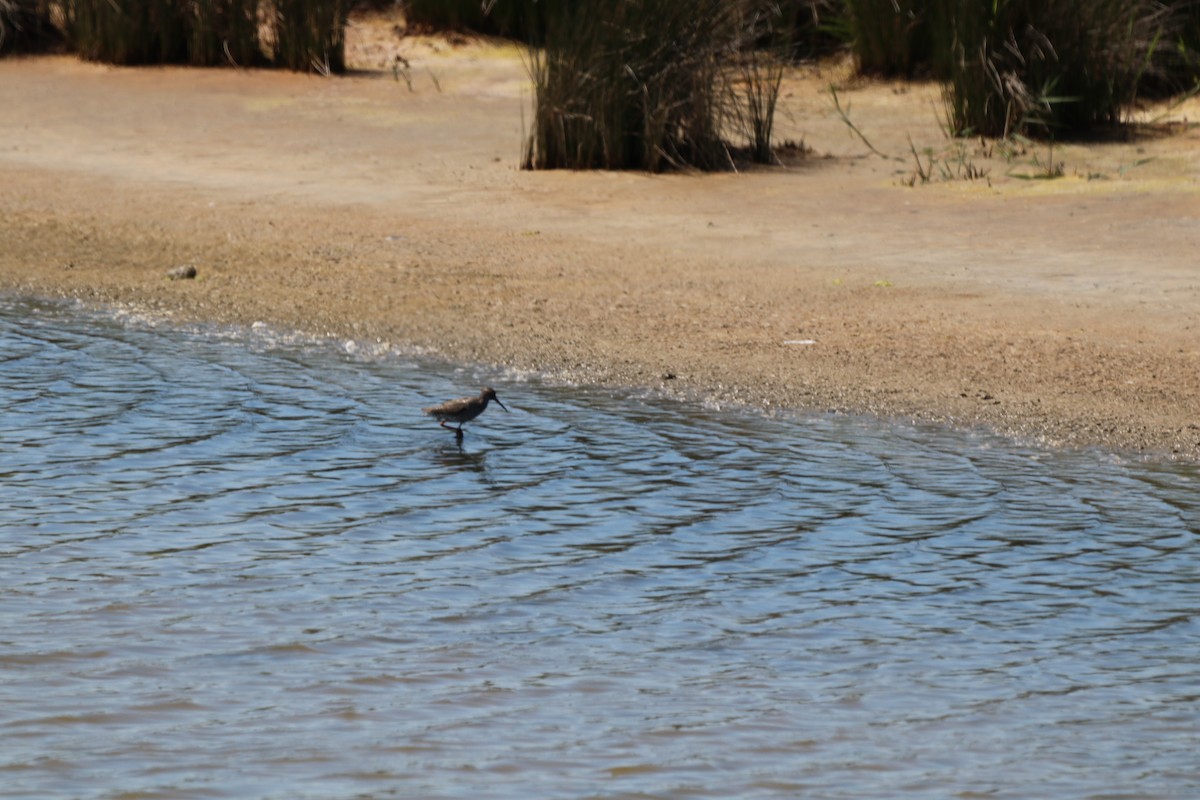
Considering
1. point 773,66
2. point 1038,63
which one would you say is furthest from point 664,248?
point 1038,63

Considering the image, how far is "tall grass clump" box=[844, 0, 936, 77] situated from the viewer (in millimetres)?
15117

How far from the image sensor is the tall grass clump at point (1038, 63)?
1244cm

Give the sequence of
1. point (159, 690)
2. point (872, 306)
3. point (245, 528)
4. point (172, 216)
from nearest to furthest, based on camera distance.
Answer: point (159, 690)
point (245, 528)
point (872, 306)
point (172, 216)

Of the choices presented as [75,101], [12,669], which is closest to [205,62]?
[75,101]

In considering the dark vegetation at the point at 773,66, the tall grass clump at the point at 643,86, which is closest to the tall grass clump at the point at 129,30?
the dark vegetation at the point at 773,66

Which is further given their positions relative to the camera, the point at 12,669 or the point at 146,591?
the point at 146,591

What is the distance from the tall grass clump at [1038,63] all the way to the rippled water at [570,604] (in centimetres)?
606

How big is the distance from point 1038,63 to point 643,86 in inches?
113

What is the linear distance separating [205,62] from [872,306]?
9.21 m

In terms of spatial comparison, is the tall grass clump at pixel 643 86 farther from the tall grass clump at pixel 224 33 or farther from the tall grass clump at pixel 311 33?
the tall grass clump at pixel 224 33

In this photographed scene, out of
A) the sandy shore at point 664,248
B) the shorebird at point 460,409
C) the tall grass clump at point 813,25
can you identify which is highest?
the tall grass clump at point 813,25

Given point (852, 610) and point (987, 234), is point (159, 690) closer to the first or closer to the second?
point (852, 610)

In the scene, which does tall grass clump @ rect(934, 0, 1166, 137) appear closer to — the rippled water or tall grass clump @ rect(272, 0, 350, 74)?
tall grass clump @ rect(272, 0, 350, 74)

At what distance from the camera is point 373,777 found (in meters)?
3.98
